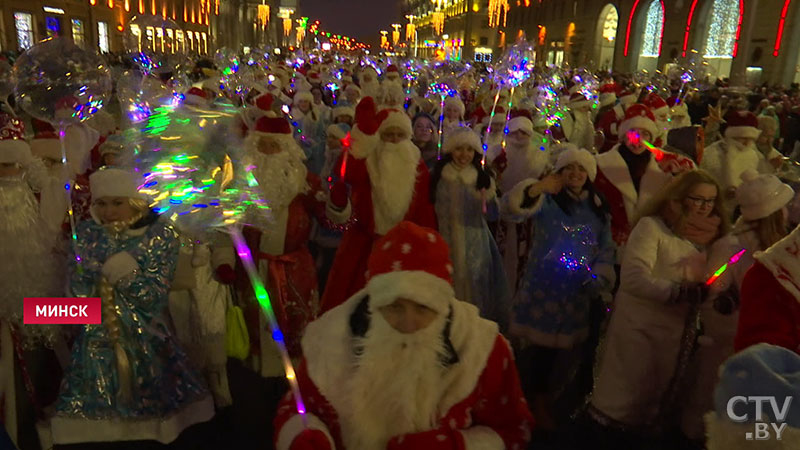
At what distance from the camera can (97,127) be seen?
627 centimetres

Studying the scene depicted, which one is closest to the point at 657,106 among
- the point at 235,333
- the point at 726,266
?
the point at 726,266

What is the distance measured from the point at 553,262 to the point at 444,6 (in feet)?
347

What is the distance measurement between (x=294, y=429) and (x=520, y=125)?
16.3 ft

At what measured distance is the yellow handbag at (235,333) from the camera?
3.92m

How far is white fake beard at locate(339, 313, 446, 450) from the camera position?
2004mm

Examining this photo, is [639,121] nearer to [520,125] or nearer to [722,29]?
[520,125]

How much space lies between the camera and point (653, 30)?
3978cm

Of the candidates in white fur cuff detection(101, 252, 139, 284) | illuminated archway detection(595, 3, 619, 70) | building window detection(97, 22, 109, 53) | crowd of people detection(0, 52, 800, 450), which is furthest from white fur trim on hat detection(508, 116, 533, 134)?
illuminated archway detection(595, 3, 619, 70)

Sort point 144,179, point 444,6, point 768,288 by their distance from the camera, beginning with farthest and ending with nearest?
point 444,6
point 144,179
point 768,288

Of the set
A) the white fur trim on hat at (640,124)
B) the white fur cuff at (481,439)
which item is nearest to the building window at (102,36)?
the white fur trim on hat at (640,124)

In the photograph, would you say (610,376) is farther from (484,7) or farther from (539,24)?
(484,7)

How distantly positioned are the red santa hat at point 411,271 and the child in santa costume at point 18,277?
2249mm

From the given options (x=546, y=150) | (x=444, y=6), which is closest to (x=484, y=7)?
(x=444, y=6)

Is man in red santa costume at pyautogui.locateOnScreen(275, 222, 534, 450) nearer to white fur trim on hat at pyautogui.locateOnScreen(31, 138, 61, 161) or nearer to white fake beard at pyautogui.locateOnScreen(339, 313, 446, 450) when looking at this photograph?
white fake beard at pyautogui.locateOnScreen(339, 313, 446, 450)
